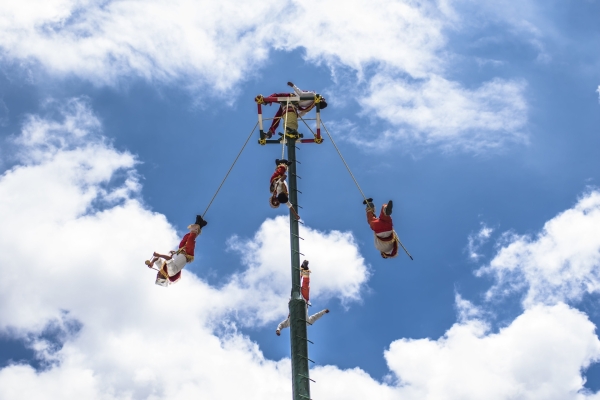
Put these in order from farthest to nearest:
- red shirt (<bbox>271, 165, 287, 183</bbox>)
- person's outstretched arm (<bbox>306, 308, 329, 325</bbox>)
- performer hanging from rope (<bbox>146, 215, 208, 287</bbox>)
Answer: performer hanging from rope (<bbox>146, 215, 208, 287</bbox>) → red shirt (<bbox>271, 165, 287, 183</bbox>) → person's outstretched arm (<bbox>306, 308, 329, 325</bbox>)

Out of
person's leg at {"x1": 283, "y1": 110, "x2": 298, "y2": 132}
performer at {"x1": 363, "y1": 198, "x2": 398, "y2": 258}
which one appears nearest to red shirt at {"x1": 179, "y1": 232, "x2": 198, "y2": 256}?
person's leg at {"x1": 283, "y1": 110, "x2": 298, "y2": 132}

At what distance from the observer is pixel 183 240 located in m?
21.3

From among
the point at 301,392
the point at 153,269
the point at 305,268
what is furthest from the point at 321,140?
the point at 301,392

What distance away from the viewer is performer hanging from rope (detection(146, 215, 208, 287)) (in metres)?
20.8

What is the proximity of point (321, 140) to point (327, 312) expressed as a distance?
19.9ft

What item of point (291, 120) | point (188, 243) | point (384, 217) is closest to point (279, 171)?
point (291, 120)

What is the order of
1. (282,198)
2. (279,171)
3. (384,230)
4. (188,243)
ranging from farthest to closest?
1. (188,243)
2. (279,171)
3. (384,230)
4. (282,198)

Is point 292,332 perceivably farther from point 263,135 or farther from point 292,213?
point 263,135

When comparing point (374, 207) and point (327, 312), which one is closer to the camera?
point (327, 312)

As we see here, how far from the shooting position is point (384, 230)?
19.2 meters

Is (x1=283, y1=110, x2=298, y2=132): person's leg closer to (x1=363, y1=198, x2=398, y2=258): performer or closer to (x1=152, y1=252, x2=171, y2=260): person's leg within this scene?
(x1=363, y1=198, x2=398, y2=258): performer

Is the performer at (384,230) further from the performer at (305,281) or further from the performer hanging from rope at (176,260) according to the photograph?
the performer hanging from rope at (176,260)

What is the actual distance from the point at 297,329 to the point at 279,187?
14.1 ft

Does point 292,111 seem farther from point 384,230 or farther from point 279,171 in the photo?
point 384,230
